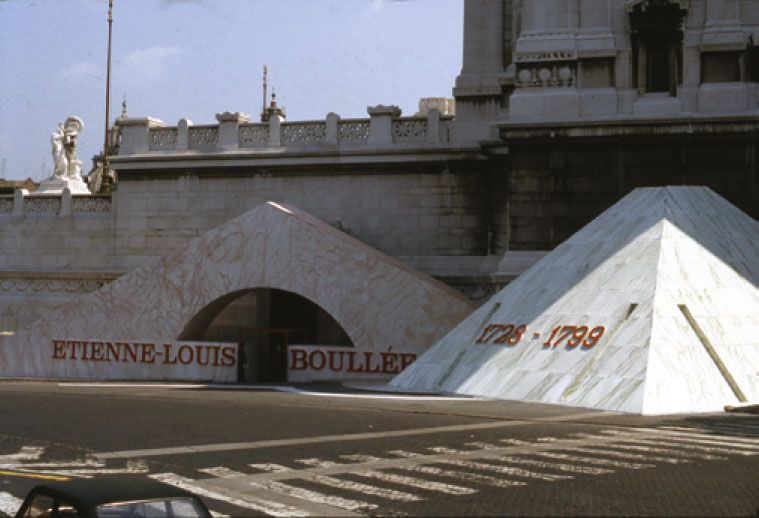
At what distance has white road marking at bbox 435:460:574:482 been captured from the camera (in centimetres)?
1454

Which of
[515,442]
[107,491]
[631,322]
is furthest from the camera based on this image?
[631,322]

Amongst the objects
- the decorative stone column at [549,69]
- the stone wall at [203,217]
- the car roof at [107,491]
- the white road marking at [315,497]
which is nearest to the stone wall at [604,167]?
the decorative stone column at [549,69]

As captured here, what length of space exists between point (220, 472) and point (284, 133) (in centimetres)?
2742

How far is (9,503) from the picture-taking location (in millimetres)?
13539

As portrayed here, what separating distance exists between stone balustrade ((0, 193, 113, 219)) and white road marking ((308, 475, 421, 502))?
31.6m

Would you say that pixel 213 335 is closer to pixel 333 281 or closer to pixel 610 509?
pixel 333 281

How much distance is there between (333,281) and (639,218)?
33.7 ft

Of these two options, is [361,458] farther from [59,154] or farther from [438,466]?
[59,154]

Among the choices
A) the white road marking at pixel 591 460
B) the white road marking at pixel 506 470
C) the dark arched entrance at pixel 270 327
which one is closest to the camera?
the white road marking at pixel 506 470

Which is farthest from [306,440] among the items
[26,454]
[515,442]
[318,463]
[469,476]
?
[469,476]

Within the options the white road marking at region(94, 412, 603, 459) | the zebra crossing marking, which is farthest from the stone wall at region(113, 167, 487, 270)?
the zebra crossing marking

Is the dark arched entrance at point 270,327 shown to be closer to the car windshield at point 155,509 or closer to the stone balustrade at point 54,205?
the stone balustrade at point 54,205

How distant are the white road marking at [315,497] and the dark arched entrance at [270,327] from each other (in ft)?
81.6

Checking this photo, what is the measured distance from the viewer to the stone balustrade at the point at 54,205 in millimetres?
44250
